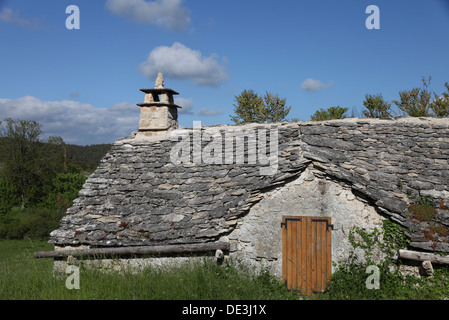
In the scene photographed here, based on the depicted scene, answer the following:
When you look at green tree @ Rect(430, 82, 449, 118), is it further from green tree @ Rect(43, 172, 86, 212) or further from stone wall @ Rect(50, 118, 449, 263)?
green tree @ Rect(43, 172, 86, 212)

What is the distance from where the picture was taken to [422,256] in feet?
22.5

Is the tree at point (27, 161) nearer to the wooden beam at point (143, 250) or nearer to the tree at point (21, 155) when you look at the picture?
the tree at point (21, 155)

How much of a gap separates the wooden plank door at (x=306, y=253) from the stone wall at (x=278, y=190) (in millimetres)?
200

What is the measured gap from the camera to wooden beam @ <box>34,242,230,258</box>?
7895mm

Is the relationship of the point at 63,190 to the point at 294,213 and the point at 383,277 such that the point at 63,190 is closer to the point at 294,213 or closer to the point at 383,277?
the point at 294,213

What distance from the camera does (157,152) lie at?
11.0m

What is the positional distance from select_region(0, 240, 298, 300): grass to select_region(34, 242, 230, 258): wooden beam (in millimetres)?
376

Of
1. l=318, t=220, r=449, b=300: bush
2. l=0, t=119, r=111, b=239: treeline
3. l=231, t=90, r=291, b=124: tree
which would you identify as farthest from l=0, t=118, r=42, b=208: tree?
l=318, t=220, r=449, b=300: bush

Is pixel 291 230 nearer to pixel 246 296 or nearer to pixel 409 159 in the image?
pixel 246 296

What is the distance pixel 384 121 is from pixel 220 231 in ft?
21.2

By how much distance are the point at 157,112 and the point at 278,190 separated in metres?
6.06

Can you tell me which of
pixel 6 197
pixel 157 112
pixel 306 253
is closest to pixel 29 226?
pixel 6 197
